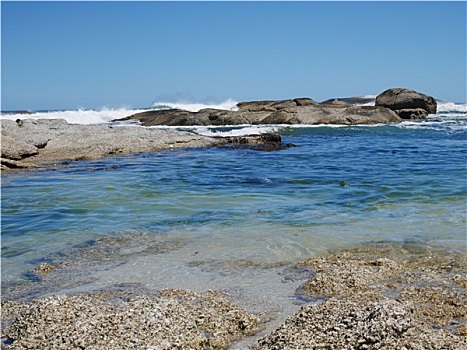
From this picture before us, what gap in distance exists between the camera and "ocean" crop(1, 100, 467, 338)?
5.70 m

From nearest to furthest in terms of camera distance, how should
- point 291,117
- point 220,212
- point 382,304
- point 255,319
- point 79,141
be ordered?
point 382,304
point 255,319
point 220,212
point 79,141
point 291,117

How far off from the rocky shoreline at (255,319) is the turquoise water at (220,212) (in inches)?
29.1

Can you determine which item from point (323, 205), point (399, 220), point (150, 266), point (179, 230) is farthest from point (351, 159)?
point (150, 266)

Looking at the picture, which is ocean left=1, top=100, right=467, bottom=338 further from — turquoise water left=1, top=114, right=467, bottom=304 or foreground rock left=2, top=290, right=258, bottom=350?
foreground rock left=2, top=290, right=258, bottom=350

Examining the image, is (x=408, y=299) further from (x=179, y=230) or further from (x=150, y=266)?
(x=179, y=230)

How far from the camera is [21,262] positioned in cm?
631

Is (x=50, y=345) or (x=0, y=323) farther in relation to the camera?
(x=0, y=323)

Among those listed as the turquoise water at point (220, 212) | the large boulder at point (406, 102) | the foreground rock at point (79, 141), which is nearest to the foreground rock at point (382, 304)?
the turquoise water at point (220, 212)

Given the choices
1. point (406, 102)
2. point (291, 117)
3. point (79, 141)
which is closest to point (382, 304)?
point (79, 141)

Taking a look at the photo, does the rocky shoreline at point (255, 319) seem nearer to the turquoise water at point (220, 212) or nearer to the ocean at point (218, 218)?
the ocean at point (218, 218)

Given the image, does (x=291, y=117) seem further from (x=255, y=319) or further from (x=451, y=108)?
(x=451, y=108)

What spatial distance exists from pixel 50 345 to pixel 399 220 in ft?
19.4

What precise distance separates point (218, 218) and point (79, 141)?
10597 mm

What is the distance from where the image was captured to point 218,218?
8.34 m
